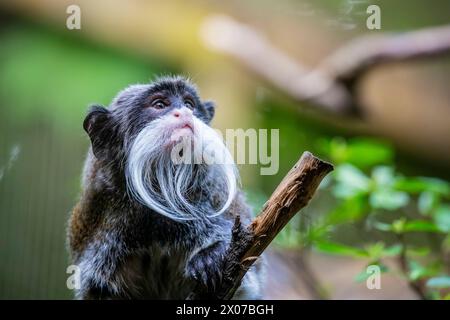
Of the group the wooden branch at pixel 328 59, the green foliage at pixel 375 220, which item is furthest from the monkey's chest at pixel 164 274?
the wooden branch at pixel 328 59

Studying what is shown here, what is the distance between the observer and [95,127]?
198cm

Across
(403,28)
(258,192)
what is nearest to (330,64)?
(403,28)

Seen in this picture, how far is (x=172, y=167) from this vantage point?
1896mm

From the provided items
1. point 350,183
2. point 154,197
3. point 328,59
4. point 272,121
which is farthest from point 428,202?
point 154,197

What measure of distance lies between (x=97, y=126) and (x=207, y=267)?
0.61 meters

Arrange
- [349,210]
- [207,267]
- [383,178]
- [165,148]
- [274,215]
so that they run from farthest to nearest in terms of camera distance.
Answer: [383,178], [349,210], [165,148], [207,267], [274,215]

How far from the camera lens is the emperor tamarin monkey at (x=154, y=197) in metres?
1.86

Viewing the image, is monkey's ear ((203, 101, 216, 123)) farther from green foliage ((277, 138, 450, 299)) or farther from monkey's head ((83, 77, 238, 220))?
green foliage ((277, 138, 450, 299))

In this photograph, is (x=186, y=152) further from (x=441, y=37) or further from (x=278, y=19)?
(x=278, y=19)

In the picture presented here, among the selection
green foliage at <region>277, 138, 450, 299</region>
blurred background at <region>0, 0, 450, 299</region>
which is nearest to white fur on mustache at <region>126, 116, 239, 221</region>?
blurred background at <region>0, 0, 450, 299</region>

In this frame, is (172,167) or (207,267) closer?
(207,267)

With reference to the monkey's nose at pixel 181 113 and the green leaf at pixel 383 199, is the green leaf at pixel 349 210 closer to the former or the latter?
the green leaf at pixel 383 199

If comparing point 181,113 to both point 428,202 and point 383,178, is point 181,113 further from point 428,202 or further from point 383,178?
point 428,202
